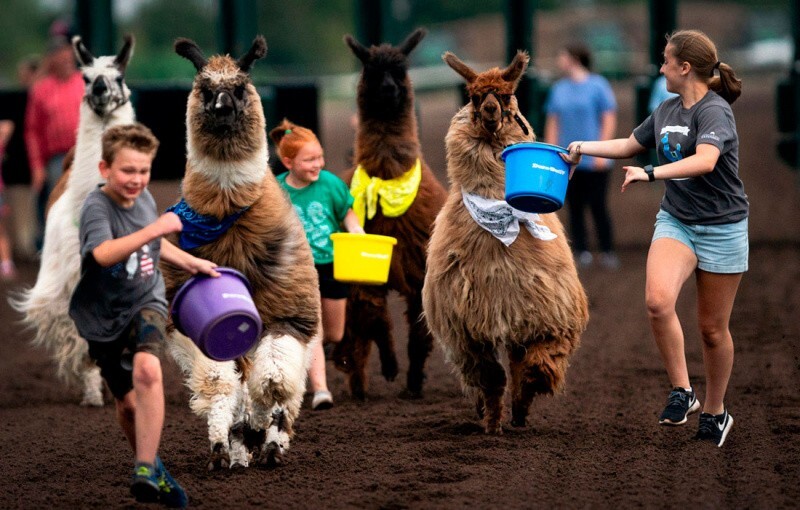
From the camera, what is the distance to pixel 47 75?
1249cm

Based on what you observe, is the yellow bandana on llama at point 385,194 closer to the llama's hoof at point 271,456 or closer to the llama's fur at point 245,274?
the llama's fur at point 245,274

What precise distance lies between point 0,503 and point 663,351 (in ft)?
10.0

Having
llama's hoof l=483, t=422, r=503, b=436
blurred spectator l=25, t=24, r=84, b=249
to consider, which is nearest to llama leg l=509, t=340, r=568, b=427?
llama's hoof l=483, t=422, r=503, b=436

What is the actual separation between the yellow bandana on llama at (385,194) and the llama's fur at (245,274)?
1482 millimetres

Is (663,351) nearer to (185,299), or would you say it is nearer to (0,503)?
(185,299)

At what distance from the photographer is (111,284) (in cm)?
501

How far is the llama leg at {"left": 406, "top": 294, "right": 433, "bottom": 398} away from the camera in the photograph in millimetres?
7711

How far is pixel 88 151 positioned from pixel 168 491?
10.2 ft

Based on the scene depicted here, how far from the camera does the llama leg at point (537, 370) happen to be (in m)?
6.22

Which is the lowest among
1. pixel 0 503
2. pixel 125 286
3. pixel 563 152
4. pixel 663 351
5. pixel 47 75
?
pixel 0 503

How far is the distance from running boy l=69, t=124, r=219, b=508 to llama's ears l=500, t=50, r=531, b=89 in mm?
2080

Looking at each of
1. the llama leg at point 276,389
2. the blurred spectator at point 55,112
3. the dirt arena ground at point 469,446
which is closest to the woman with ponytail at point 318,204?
the dirt arena ground at point 469,446

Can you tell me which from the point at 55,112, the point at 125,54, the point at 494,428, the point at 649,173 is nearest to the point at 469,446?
the point at 494,428

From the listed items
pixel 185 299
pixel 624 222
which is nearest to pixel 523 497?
pixel 185 299
